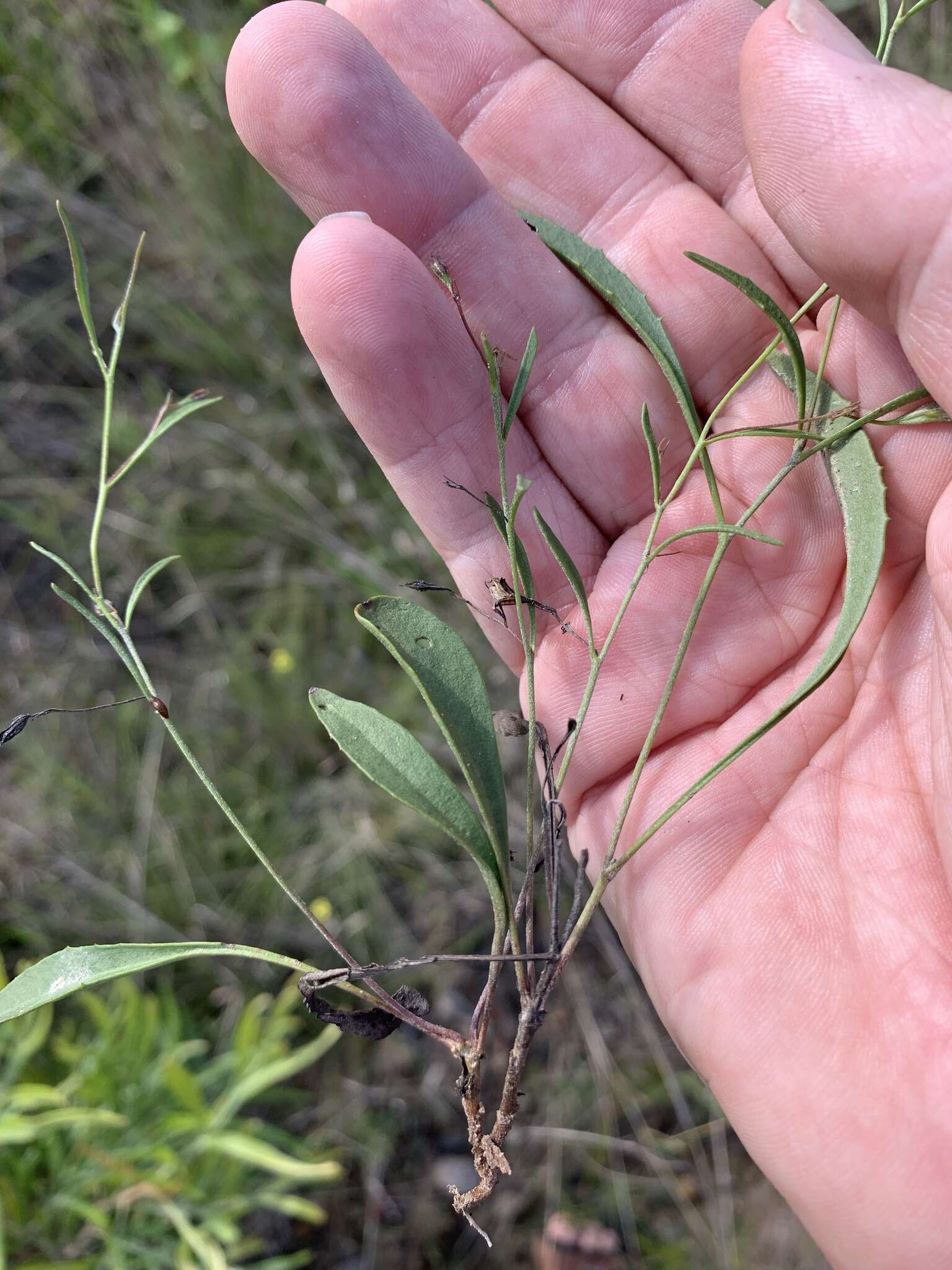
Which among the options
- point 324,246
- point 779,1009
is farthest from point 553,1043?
point 324,246

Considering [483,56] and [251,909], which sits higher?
[483,56]

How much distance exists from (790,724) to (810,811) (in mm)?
164

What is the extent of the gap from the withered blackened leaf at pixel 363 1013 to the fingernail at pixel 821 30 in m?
1.58

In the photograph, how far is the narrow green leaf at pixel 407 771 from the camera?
1435 mm

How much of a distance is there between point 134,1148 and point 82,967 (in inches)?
36.8

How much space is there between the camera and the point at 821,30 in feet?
4.67

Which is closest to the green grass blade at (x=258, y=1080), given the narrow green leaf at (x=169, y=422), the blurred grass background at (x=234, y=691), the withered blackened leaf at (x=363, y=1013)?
the blurred grass background at (x=234, y=691)

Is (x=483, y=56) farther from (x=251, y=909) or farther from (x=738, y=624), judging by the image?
(x=251, y=909)

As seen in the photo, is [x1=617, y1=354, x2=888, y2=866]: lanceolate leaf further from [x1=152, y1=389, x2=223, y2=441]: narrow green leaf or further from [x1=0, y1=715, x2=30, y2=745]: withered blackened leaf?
[x1=152, y1=389, x2=223, y2=441]: narrow green leaf

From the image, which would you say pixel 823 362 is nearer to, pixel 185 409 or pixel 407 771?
pixel 407 771

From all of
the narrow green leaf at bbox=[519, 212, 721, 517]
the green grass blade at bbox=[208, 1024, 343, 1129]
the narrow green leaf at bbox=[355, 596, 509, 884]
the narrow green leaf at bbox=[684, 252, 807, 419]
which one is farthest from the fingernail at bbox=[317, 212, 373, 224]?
the green grass blade at bbox=[208, 1024, 343, 1129]

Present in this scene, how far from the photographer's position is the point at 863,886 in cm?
159

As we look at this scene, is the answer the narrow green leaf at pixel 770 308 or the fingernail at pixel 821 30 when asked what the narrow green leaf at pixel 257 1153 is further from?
the fingernail at pixel 821 30

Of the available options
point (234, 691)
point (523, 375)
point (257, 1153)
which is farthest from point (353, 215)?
point (257, 1153)
